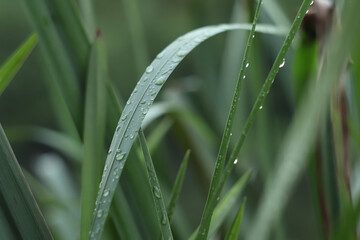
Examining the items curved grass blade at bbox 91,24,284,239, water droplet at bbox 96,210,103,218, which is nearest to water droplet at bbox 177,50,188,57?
curved grass blade at bbox 91,24,284,239

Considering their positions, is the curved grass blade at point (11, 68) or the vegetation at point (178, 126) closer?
the vegetation at point (178, 126)

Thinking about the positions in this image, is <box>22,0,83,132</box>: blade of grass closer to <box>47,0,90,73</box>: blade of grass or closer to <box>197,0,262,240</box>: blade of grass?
<box>47,0,90,73</box>: blade of grass

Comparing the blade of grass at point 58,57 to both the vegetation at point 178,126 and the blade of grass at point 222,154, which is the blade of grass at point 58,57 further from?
the blade of grass at point 222,154

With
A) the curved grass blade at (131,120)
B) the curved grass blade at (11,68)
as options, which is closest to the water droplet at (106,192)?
the curved grass blade at (131,120)

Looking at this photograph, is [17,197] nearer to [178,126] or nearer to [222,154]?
[222,154]

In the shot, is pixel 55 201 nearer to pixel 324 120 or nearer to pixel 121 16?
pixel 324 120

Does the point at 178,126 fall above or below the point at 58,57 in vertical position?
below

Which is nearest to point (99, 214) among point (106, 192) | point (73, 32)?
point (106, 192)
